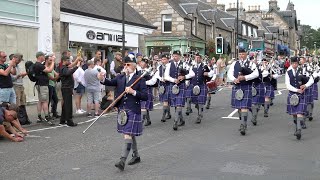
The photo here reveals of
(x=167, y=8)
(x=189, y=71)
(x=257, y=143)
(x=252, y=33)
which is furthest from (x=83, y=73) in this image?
(x=252, y=33)

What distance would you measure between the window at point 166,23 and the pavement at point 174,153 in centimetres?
2488

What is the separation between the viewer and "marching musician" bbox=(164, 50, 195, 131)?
1128 centimetres

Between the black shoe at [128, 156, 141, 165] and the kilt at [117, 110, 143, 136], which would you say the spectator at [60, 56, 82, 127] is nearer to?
the black shoe at [128, 156, 141, 165]

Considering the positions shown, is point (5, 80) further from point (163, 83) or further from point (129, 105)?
point (129, 105)

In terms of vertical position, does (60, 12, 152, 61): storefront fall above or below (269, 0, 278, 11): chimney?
below

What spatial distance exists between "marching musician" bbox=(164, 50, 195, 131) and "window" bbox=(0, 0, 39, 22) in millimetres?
7024

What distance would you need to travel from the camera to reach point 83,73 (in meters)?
13.9

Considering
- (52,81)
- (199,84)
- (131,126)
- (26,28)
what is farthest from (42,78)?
(26,28)

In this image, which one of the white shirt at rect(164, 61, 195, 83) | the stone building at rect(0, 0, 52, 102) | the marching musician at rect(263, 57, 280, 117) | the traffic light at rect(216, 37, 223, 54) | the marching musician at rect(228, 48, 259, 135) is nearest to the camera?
the marching musician at rect(228, 48, 259, 135)

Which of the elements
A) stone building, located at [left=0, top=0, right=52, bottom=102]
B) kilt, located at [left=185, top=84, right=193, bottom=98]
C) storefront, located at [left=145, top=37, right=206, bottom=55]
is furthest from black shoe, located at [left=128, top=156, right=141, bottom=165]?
storefront, located at [left=145, top=37, right=206, bottom=55]

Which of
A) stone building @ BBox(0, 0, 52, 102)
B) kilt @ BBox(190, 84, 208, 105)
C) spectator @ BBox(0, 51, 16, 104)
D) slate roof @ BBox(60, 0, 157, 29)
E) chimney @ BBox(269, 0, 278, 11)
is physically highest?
chimney @ BBox(269, 0, 278, 11)

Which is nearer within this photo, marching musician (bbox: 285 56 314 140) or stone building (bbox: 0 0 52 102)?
marching musician (bbox: 285 56 314 140)

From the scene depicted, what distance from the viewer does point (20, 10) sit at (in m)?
16.2

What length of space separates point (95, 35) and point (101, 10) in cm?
187
